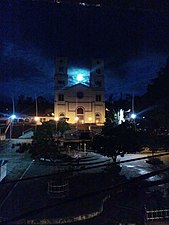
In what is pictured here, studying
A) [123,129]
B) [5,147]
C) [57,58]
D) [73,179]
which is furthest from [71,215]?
[57,58]

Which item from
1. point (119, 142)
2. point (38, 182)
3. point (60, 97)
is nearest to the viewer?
point (38, 182)

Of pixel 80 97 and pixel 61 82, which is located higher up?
pixel 61 82

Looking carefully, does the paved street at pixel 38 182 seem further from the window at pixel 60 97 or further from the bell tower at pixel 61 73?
the bell tower at pixel 61 73

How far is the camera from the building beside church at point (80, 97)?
139 feet

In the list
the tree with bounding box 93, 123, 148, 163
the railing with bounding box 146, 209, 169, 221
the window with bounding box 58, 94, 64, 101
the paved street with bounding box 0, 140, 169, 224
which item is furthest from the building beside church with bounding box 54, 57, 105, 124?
the railing with bounding box 146, 209, 169, 221

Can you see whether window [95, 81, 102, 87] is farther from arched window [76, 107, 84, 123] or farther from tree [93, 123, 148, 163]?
tree [93, 123, 148, 163]

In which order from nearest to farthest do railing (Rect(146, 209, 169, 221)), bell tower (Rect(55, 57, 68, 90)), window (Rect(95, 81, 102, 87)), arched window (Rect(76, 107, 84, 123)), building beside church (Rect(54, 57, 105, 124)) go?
railing (Rect(146, 209, 169, 221)) → building beside church (Rect(54, 57, 105, 124)) → arched window (Rect(76, 107, 84, 123)) → bell tower (Rect(55, 57, 68, 90)) → window (Rect(95, 81, 102, 87))

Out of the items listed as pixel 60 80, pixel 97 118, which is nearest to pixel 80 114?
pixel 97 118

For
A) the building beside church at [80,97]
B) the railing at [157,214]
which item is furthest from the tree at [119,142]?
the building beside church at [80,97]

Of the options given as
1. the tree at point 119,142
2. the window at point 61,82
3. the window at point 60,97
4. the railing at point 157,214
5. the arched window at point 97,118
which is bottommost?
the railing at point 157,214

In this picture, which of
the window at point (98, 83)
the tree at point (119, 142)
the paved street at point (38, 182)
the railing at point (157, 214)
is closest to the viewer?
the railing at point (157, 214)

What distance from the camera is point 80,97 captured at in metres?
43.9

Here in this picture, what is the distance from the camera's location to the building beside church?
1672 inches

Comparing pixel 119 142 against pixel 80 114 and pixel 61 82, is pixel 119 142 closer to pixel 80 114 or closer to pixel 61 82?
pixel 80 114
